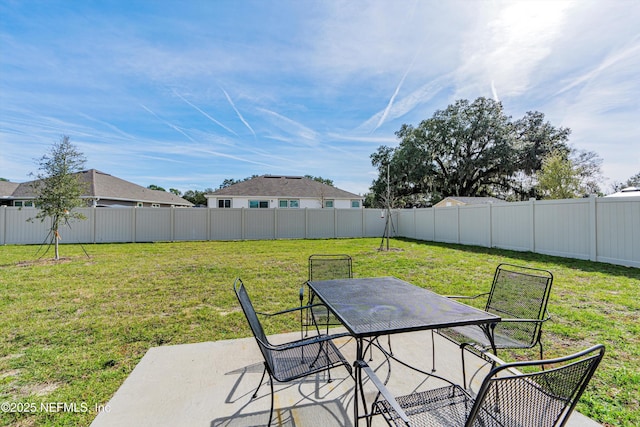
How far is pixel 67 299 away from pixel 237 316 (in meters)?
3.12

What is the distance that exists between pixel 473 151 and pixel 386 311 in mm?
26295

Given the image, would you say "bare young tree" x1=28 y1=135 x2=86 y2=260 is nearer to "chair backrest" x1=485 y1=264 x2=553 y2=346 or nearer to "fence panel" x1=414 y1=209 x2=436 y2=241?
"chair backrest" x1=485 y1=264 x2=553 y2=346

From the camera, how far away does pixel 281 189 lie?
974 inches

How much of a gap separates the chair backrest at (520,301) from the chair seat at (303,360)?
1508mm

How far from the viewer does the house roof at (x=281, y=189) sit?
77.4 feet

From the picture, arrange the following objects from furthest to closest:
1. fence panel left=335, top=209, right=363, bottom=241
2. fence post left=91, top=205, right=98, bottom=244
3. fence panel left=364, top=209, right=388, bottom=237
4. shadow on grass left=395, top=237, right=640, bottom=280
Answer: fence panel left=364, top=209, right=388, bottom=237 → fence panel left=335, top=209, right=363, bottom=241 → fence post left=91, top=205, right=98, bottom=244 → shadow on grass left=395, top=237, right=640, bottom=280

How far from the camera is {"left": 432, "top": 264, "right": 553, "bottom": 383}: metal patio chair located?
91.7 inches

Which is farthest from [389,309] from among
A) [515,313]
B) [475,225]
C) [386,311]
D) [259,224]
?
[259,224]

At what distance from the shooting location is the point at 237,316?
414 cm

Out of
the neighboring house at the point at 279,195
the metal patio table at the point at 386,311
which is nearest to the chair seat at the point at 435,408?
the metal patio table at the point at 386,311

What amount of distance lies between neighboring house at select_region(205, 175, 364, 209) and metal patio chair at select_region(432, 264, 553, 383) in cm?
2131

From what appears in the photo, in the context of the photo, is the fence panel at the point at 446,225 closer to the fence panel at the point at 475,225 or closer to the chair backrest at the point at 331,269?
the fence panel at the point at 475,225

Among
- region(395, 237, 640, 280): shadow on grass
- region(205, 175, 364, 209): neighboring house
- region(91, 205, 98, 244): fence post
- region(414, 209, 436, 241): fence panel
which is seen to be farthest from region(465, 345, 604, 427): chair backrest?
region(205, 175, 364, 209): neighboring house

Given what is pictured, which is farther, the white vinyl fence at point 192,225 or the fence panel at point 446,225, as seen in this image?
the fence panel at point 446,225
